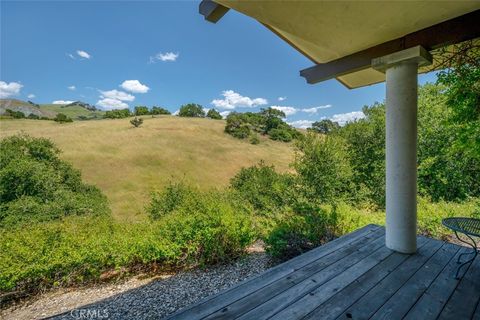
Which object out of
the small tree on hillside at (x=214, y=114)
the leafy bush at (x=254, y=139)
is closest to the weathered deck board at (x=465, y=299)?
the leafy bush at (x=254, y=139)

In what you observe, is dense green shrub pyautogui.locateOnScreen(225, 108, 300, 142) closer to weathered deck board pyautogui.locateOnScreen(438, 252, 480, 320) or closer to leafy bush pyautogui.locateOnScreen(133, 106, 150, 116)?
leafy bush pyautogui.locateOnScreen(133, 106, 150, 116)

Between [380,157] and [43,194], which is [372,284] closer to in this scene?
[380,157]

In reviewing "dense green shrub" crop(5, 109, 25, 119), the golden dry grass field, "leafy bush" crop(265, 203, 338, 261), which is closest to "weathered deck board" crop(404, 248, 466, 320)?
"leafy bush" crop(265, 203, 338, 261)

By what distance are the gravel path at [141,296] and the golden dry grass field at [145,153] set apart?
32.8 ft

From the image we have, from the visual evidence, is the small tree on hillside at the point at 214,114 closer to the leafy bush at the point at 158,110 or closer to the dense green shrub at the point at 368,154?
the leafy bush at the point at 158,110

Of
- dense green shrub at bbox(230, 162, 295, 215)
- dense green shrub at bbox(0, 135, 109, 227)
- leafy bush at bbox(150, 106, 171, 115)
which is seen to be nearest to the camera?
dense green shrub at bbox(0, 135, 109, 227)

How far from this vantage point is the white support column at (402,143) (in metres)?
1.92

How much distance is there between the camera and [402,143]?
1.94 metres

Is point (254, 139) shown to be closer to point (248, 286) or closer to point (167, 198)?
point (167, 198)

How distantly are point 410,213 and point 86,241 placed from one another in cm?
454

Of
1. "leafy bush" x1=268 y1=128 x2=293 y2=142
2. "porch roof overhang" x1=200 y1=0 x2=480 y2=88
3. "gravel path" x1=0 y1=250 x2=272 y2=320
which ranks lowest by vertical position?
"gravel path" x1=0 y1=250 x2=272 y2=320

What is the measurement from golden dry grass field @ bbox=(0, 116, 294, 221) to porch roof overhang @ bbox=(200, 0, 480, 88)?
43.8 ft

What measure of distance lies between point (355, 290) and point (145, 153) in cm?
2281

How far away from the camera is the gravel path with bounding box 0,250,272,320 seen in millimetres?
2629
